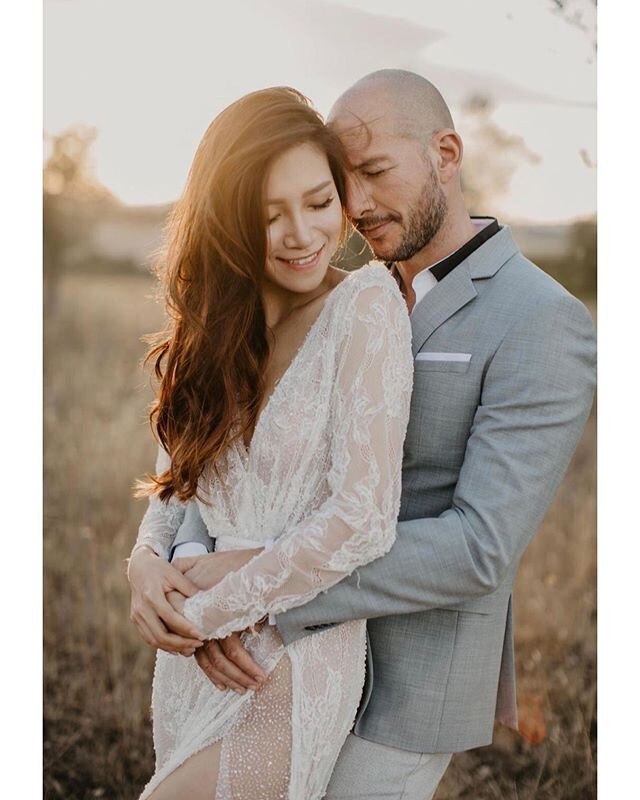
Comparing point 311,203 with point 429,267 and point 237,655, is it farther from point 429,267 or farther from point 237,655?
point 237,655

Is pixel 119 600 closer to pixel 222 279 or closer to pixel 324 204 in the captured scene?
pixel 222 279

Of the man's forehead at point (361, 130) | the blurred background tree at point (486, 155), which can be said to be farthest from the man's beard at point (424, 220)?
the blurred background tree at point (486, 155)

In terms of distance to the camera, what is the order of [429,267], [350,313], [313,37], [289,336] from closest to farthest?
[350,313]
[289,336]
[429,267]
[313,37]

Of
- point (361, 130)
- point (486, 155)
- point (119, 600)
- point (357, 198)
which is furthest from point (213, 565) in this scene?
point (119, 600)

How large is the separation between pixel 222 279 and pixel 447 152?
1.89ft

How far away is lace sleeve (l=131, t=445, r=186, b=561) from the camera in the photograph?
6.35 ft

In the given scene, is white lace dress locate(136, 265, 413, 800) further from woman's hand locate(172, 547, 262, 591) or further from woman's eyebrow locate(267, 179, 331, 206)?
woman's eyebrow locate(267, 179, 331, 206)

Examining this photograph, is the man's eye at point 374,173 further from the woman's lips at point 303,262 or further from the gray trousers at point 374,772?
the gray trousers at point 374,772

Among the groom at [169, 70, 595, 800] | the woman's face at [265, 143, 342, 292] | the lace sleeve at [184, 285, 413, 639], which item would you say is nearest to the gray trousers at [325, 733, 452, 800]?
the groom at [169, 70, 595, 800]

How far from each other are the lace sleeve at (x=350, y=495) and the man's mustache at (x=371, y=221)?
1.29ft

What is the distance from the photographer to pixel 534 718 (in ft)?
11.6
